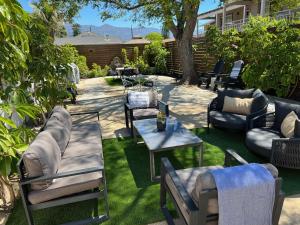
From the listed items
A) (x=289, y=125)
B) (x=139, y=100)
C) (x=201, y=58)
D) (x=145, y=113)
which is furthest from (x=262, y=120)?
(x=201, y=58)

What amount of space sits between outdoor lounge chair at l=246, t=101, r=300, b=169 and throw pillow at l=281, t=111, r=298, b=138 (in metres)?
0.08

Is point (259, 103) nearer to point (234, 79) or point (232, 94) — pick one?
point (232, 94)

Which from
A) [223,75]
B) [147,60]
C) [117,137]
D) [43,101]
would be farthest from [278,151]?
[147,60]

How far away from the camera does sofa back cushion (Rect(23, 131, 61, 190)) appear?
84.5 inches

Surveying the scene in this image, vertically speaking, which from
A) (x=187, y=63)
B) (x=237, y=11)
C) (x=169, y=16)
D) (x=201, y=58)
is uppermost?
(x=237, y=11)

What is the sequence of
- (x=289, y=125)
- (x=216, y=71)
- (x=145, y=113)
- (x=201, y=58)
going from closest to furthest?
1. (x=289, y=125)
2. (x=145, y=113)
3. (x=216, y=71)
4. (x=201, y=58)

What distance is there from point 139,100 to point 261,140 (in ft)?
8.05

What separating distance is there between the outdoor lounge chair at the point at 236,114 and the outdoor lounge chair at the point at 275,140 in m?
0.19

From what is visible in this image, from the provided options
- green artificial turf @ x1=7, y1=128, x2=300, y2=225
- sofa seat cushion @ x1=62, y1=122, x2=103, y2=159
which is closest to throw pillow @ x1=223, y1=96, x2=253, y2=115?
green artificial turf @ x1=7, y1=128, x2=300, y2=225

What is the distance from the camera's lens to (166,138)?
3.36 meters

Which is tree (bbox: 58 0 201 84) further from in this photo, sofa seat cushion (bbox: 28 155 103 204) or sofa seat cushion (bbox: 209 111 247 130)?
sofa seat cushion (bbox: 28 155 103 204)

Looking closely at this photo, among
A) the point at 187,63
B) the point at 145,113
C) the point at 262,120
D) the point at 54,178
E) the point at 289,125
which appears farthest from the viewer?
the point at 187,63

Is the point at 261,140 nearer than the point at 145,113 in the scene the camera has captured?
Yes

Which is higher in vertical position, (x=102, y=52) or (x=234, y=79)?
A: (x=102, y=52)
